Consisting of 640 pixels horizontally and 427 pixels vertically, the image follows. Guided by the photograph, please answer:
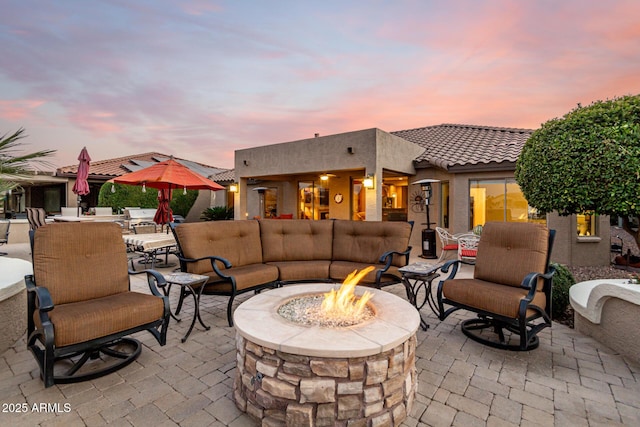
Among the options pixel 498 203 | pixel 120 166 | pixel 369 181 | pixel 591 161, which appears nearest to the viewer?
pixel 591 161

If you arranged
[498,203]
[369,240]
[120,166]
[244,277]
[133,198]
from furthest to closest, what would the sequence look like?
[120,166], [133,198], [498,203], [369,240], [244,277]

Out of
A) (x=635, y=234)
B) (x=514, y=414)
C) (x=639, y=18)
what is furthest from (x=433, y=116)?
(x=514, y=414)

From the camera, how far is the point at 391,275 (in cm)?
410

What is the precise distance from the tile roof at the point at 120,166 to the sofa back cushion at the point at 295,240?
1040 centimetres

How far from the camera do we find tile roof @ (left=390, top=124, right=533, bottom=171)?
8320 mm

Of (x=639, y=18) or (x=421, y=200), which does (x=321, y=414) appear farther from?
(x=421, y=200)

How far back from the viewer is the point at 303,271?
4266 millimetres

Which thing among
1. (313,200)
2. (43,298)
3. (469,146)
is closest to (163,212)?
(43,298)

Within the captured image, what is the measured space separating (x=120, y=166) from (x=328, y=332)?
19.5 meters

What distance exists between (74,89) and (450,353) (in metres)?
12.4

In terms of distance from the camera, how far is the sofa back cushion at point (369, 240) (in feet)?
14.8

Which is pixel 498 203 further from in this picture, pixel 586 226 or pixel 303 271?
pixel 303 271

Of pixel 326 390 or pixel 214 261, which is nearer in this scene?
pixel 326 390

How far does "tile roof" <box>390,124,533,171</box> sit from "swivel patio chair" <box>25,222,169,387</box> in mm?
8361
